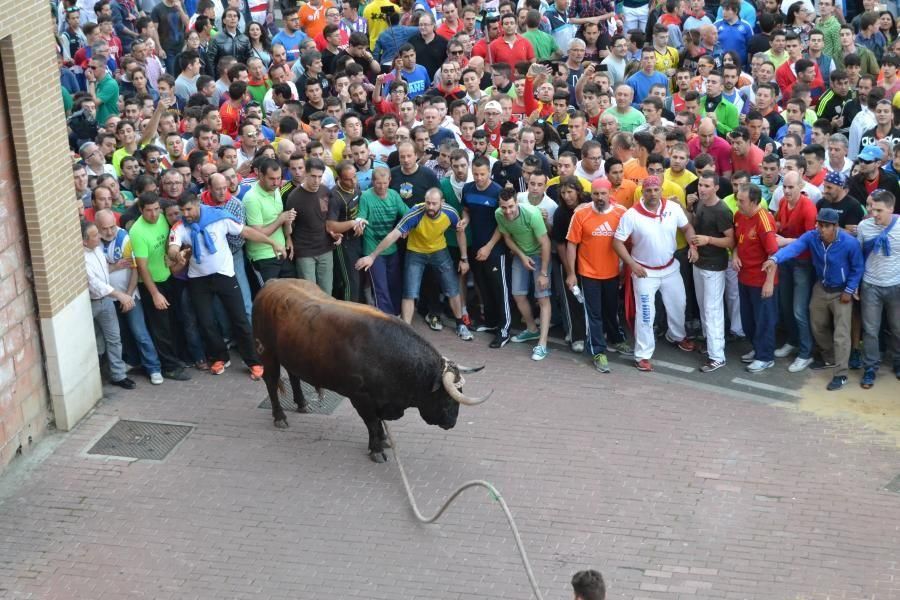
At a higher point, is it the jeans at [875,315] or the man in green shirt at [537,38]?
the man in green shirt at [537,38]

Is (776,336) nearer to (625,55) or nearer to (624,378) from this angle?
(624,378)

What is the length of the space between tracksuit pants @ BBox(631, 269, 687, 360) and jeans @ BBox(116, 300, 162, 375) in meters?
5.08

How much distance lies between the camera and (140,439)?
44.2 ft

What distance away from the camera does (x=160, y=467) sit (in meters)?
13.0

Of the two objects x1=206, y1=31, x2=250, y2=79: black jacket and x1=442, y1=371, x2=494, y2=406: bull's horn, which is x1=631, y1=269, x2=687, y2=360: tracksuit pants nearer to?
x1=442, y1=371, x2=494, y2=406: bull's horn

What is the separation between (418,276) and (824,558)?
19.4ft

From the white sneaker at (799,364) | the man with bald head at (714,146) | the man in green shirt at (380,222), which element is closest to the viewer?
the white sneaker at (799,364)

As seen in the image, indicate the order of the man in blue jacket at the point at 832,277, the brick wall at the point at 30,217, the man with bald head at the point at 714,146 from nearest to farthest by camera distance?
the brick wall at the point at 30,217, the man in blue jacket at the point at 832,277, the man with bald head at the point at 714,146

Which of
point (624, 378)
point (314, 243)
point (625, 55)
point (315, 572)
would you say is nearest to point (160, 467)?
point (315, 572)

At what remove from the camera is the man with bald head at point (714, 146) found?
52.9ft

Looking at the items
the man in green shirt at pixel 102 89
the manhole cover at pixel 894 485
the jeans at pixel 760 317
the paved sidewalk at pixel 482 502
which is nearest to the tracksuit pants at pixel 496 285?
the paved sidewalk at pixel 482 502

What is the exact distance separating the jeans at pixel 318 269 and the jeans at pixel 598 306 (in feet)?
9.04

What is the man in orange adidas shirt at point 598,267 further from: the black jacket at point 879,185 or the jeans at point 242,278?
the jeans at point 242,278

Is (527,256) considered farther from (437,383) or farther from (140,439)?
(140,439)
